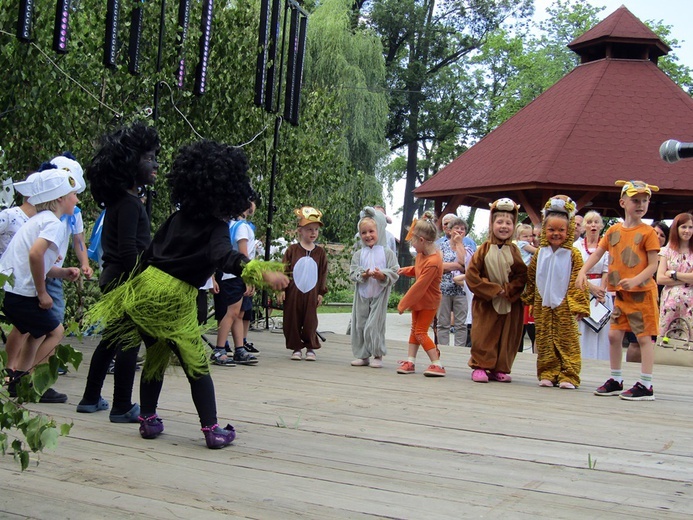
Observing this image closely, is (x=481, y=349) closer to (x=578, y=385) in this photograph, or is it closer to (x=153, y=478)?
(x=578, y=385)

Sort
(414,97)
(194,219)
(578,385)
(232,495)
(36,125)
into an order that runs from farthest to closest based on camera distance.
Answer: (414,97)
(36,125)
(578,385)
(194,219)
(232,495)

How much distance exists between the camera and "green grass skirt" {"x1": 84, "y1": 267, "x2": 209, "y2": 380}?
4.98m

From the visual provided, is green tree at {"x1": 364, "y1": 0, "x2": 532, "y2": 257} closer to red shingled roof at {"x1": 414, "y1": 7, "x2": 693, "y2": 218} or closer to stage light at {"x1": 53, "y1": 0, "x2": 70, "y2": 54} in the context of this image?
red shingled roof at {"x1": 414, "y1": 7, "x2": 693, "y2": 218}

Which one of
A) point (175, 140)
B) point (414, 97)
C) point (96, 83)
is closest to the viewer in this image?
point (96, 83)

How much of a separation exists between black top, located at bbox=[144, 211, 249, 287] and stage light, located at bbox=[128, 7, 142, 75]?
4.10 meters

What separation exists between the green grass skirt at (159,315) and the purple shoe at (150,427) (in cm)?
23

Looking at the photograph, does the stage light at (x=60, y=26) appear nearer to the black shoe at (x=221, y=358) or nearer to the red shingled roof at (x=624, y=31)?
the black shoe at (x=221, y=358)

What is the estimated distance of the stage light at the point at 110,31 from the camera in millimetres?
8359

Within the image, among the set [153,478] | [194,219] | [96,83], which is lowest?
[153,478]

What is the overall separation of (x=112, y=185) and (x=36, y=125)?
3196 millimetres

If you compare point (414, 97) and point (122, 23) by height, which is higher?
point (414, 97)

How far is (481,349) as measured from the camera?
8.23 m

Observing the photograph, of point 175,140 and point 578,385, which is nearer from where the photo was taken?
point 578,385

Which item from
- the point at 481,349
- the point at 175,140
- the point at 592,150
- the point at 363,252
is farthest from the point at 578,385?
the point at 592,150
